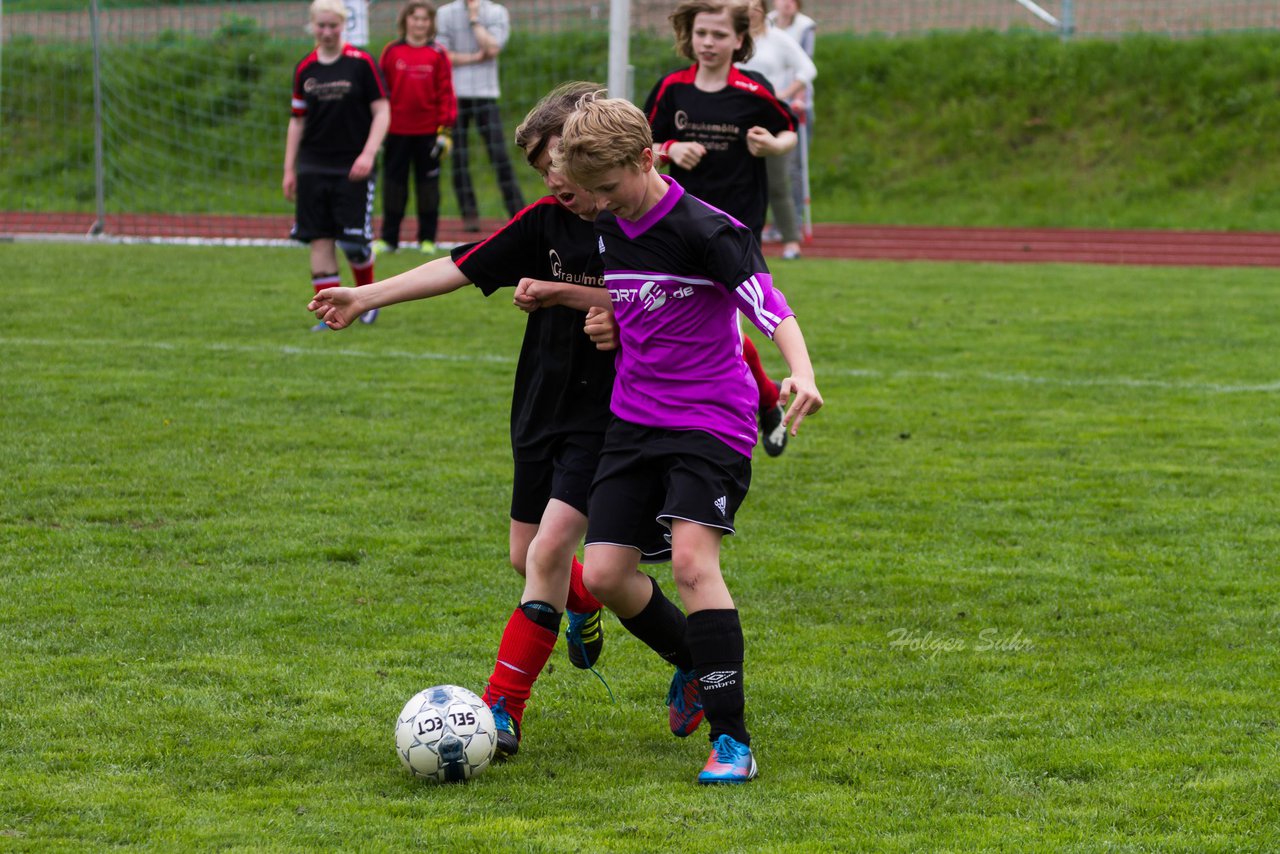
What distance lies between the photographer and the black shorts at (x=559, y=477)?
13.5ft

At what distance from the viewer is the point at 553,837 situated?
339 centimetres

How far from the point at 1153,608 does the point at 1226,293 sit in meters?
7.69

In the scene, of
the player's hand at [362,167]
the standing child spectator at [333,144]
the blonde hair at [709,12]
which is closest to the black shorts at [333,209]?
the standing child spectator at [333,144]

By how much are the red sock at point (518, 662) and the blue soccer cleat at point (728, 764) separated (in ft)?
1.78

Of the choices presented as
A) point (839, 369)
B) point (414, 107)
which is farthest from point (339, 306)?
point (414, 107)

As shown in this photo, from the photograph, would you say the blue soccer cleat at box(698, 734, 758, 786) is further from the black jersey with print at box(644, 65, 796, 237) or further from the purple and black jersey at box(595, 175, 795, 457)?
the black jersey with print at box(644, 65, 796, 237)

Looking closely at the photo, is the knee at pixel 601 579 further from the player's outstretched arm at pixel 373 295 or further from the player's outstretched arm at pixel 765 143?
the player's outstretched arm at pixel 765 143

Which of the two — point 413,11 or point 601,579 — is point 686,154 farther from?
point 413,11

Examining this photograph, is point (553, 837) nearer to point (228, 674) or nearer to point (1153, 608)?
point (228, 674)

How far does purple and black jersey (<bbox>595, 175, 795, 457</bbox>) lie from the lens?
3891mm

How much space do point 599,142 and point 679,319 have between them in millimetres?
490

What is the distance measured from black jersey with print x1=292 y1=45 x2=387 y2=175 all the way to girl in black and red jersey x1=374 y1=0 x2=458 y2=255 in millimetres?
2659

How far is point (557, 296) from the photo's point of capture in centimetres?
410

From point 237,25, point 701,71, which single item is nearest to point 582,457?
point 701,71
